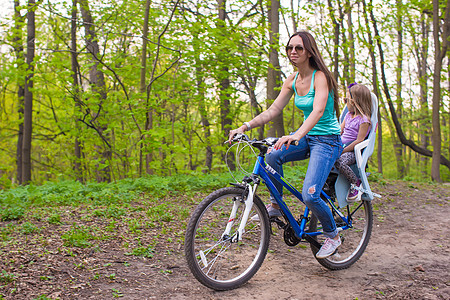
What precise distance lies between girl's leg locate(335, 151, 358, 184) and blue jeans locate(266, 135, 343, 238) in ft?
1.23

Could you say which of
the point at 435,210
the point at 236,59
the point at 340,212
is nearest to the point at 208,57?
the point at 236,59

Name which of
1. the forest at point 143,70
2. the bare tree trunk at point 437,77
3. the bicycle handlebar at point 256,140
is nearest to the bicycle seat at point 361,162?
the bicycle handlebar at point 256,140

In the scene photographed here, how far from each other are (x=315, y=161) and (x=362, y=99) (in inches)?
43.6

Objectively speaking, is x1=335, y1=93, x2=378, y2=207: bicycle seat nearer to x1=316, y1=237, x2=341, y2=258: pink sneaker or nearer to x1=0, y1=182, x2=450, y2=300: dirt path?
x1=316, y1=237, x2=341, y2=258: pink sneaker

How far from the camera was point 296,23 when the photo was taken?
11.5m

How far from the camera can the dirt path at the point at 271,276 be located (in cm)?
308

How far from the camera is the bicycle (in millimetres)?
3018

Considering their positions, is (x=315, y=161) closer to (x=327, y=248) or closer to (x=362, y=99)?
(x=327, y=248)

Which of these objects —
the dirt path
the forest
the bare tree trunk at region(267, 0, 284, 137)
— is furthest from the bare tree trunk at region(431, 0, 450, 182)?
the dirt path

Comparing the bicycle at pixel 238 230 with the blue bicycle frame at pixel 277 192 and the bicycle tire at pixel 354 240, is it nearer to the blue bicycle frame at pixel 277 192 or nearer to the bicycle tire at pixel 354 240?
the blue bicycle frame at pixel 277 192

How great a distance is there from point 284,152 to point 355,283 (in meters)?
1.39

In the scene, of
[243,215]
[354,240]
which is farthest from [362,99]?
[243,215]

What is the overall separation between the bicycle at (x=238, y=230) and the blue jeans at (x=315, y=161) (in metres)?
0.14

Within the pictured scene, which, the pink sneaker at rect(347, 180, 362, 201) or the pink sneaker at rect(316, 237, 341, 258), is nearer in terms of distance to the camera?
the pink sneaker at rect(316, 237, 341, 258)
